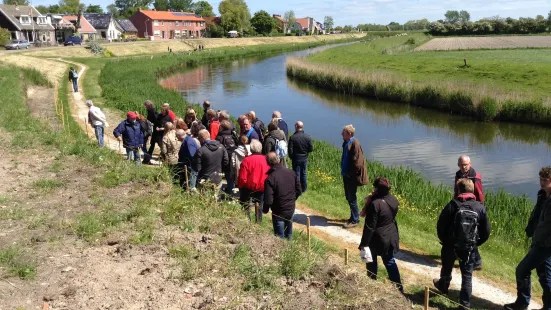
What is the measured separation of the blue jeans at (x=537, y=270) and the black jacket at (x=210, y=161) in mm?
5759

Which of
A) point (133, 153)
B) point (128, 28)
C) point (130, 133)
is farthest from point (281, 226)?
point (128, 28)

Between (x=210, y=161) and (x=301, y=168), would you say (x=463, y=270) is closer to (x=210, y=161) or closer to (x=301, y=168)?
(x=210, y=161)

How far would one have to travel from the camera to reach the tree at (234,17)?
379ft

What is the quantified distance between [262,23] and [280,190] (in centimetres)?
12062

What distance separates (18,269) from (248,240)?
10.9 feet

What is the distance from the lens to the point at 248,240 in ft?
24.5

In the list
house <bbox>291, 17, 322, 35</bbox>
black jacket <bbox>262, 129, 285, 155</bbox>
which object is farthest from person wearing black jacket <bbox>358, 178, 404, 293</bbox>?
house <bbox>291, 17, 322, 35</bbox>

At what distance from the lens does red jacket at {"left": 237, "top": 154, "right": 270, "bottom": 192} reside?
8523mm

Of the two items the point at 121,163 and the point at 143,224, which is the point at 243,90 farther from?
the point at 143,224

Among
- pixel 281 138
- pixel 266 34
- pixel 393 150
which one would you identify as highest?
pixel 266 34

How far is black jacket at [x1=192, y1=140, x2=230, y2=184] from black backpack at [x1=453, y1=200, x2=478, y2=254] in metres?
4.89

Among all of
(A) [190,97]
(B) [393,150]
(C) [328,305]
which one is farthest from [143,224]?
(A) [190,97]

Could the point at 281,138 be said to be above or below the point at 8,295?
above

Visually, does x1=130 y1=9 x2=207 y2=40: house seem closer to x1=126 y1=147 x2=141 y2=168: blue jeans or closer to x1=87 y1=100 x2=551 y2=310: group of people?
x1=126 y1=147 x2=141 y2=168: blue jeans
